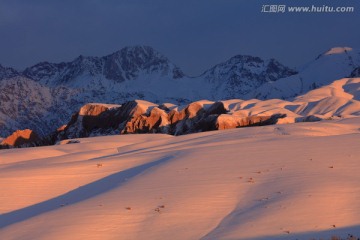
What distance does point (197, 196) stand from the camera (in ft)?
43.1

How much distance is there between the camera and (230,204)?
487 inches

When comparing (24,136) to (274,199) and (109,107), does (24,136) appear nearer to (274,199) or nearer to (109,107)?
(109,107)

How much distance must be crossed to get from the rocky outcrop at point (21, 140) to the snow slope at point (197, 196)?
6244cm

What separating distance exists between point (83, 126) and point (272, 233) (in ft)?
283

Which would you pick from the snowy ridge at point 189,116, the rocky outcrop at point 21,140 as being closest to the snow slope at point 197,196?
the snowy ridge at point 189,116

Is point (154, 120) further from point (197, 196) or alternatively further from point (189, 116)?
point (197, 196)

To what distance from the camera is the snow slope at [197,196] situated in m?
10.7

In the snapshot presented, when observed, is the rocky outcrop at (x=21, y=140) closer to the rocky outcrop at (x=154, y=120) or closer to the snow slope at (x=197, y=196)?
the rocky outcrop at (x=154, y=120)

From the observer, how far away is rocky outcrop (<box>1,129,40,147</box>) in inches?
3132

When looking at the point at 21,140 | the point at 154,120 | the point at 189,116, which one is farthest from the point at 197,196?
the point at 21,140

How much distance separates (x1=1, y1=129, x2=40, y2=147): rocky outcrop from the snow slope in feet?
205

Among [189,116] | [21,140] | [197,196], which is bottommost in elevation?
[21,140]

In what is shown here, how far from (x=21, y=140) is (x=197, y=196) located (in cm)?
7251

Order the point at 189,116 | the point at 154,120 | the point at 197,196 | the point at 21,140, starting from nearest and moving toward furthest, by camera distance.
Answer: the point at 197,196 < the point at 189,116 < the point at 21,140 < the point at 154,120
